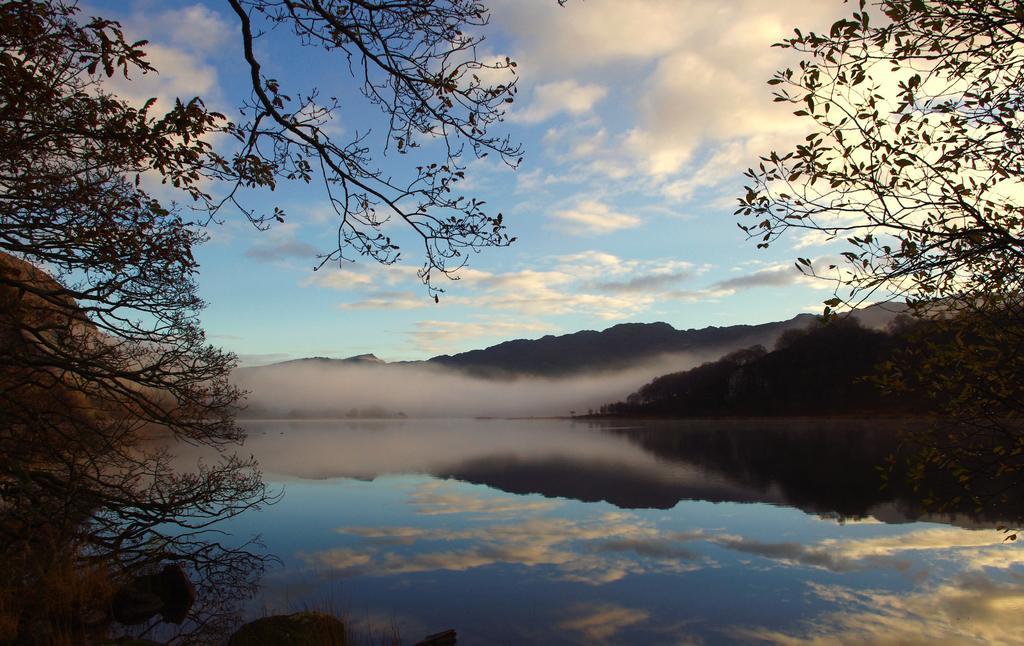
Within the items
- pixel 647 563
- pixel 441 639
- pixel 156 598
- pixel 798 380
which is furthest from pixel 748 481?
pixel 798 380

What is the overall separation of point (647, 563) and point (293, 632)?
37.1 feet

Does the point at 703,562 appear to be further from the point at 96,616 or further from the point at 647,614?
the point at 96,616

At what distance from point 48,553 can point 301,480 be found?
1270 inches

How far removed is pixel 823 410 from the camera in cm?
14712

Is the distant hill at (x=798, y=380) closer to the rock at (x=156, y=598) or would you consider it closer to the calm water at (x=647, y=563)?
the calm water at (x=647, y=563)

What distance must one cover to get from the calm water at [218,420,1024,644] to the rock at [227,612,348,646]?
2.06 metres

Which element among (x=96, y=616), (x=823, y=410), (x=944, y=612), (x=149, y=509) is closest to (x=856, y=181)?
(x=944, y=612)

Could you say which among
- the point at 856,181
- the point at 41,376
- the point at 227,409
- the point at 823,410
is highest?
the point at 856,181

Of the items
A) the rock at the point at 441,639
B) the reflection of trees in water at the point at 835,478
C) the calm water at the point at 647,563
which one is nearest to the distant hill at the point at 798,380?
the reflection of trees in water at the point at 835,478

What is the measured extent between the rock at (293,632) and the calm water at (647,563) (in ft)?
6.74

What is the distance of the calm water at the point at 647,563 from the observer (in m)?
13.8

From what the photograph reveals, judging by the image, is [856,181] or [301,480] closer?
[856,181]

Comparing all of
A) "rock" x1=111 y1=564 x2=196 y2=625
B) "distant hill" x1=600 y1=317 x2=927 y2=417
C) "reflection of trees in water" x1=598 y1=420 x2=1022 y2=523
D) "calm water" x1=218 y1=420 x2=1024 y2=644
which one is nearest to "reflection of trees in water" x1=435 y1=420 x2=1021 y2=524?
"reflection of trees in water" x1=598 y1=420 x2=1022 y2=523

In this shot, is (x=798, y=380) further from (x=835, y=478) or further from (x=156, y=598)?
(x=156, y=598)
